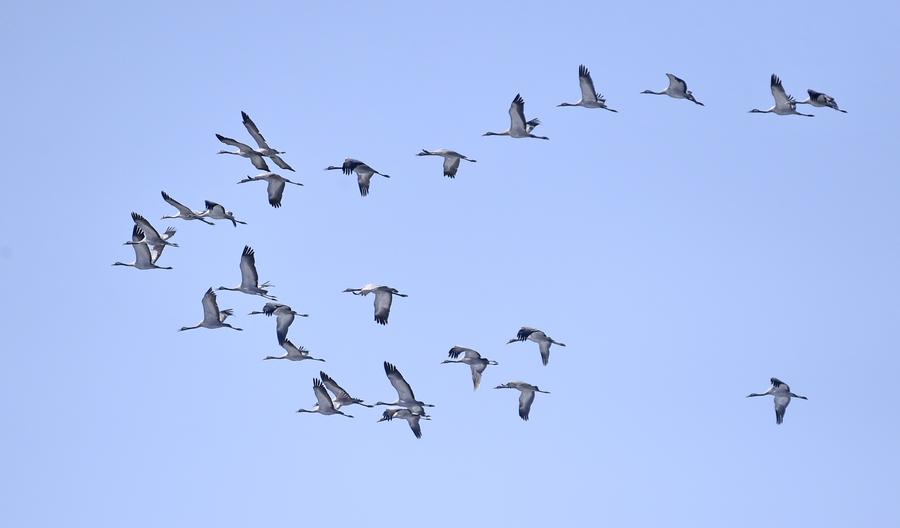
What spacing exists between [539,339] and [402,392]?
4.61m

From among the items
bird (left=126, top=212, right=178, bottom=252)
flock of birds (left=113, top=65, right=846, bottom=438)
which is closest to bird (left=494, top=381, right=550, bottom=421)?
flock of birds (left=113, top=65, right=846, bottom=438)

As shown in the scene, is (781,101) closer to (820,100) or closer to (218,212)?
(820,100)

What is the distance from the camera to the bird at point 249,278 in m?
50.2

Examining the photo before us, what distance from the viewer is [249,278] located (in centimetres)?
5059

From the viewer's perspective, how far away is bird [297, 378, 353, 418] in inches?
2009

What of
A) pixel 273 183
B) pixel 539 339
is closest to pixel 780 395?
pixel 539 339

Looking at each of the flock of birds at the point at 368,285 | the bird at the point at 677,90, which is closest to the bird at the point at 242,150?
the flock of birds at the point at 368,285

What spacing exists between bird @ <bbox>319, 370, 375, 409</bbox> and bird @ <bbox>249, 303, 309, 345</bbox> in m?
1.80

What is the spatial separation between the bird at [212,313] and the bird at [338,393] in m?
2.72

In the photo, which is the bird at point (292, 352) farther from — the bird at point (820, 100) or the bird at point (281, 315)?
the bird at point (820, 100)

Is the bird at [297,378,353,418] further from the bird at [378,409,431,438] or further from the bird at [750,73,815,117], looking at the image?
the bird at [750,73,815,117]

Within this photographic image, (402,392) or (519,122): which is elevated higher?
(519,122)

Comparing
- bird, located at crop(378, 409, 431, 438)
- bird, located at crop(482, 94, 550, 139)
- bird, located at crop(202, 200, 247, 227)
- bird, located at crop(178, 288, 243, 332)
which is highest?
bird, located at crop(482, 94, 550, 139)

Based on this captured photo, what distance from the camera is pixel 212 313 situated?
2016 inches
